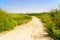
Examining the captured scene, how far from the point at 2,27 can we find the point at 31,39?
291 inches

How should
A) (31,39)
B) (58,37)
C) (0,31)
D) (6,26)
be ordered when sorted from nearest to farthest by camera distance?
(58,37), (31,39), (0,31), (6,26)

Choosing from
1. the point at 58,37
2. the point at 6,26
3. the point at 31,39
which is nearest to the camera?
the point at 58,37

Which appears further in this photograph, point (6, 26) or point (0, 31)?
point (6, 26)

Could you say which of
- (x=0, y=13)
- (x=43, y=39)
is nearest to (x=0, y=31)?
(x=0, y=13)

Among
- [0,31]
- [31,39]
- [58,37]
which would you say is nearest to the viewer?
[58,37]

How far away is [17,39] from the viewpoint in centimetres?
1472

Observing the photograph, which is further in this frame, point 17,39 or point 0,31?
point 0,31

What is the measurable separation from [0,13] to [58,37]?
11.7 meters

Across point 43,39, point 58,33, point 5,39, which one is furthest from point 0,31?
point 58,33

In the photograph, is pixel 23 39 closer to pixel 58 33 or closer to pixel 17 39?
pixel 17 39

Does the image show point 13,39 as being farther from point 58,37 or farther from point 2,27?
point 2,27

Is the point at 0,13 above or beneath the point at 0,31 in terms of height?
above

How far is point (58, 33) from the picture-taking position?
13.0 meters

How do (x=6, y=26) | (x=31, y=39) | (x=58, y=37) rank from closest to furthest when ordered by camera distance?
(x=58, y=37) < (x=31, y=39) < (x=6, y=26)
